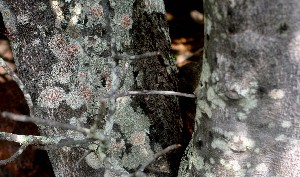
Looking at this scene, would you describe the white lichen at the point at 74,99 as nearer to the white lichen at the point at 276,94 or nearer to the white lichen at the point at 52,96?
the white lichen at the point at 52,96

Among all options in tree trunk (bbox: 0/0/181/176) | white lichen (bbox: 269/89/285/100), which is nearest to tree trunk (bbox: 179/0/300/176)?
white lichen (bbox: 269/89/285/100)

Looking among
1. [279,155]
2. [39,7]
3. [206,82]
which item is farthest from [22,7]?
[279,155]

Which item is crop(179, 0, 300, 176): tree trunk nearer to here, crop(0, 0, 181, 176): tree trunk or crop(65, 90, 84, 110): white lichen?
crop(0, 0, 181, 176): tree trunk

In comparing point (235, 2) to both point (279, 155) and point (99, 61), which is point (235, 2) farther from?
point (99, 61)

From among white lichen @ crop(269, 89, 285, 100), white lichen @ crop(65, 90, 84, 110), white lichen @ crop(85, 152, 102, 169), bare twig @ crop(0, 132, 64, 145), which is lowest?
white lichen @ crop(85, 152, 102, 169)

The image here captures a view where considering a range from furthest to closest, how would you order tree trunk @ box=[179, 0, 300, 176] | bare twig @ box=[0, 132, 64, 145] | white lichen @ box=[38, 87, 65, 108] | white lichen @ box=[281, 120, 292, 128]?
white lichen @ box=[38, 87, 65, 108]
bare twig @ box=[0, 132, 64, 145]
white lichen @ box=[281, 120, 292, 128]
tree trunk @ box=[179, 0, 300, 176]

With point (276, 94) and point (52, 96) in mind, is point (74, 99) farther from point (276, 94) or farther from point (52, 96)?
point (276, 94)

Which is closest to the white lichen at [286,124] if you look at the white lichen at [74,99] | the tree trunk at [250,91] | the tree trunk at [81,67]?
the tree trunk at [250,91]
